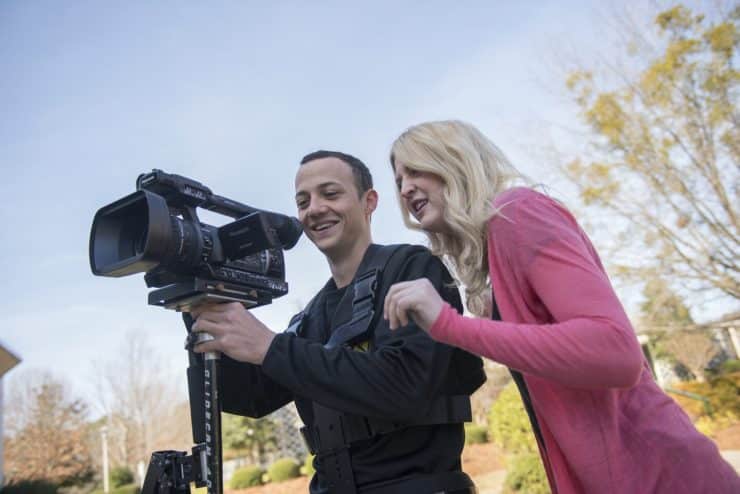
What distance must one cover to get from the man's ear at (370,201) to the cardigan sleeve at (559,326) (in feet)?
3.84

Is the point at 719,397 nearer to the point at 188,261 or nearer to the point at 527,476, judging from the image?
the point at 527,476

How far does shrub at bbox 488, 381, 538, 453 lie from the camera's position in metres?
9.03

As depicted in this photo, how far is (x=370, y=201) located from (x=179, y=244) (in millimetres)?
1091

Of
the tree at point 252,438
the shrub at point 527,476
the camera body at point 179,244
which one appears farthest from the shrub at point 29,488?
the tree at point 252,438

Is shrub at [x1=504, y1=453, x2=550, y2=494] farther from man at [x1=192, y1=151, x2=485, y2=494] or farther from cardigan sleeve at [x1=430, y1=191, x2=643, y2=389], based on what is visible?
cardigan sleeve at [x1=430, y1=191, x2=643, y2=389]

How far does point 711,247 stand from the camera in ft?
34.3

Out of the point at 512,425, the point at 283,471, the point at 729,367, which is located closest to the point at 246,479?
the point at 283,471

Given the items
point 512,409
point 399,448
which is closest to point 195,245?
point 399,448

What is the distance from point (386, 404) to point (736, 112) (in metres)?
11.4

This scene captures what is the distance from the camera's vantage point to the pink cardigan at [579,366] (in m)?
1.17

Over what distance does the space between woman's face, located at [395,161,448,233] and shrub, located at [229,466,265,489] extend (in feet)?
57.5

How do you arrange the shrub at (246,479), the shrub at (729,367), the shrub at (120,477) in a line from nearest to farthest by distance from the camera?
the shrub at (246,479), the shrub at (120,477), the shrub at (729,367)

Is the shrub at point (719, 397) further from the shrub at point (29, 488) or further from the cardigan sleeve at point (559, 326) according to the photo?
the cardigan sleeve at point (559, 326)

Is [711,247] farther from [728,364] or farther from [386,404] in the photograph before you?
[728,364]
